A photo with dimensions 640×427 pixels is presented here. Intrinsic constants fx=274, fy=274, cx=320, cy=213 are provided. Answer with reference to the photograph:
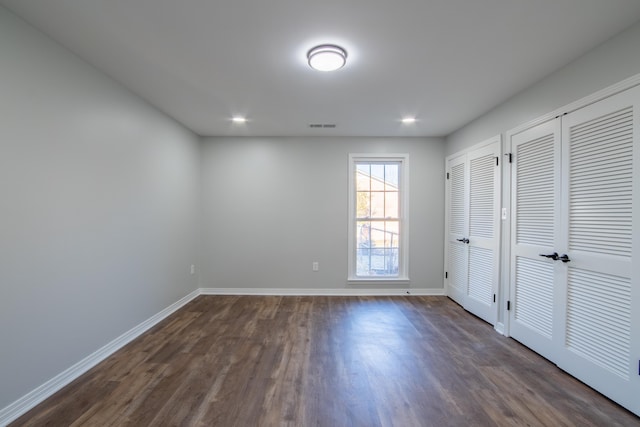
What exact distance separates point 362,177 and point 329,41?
8.54ft

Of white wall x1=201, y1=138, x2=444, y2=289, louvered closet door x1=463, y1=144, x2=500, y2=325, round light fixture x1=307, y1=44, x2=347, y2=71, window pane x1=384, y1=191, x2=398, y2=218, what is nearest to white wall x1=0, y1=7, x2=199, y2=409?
white wall x1=201, y1=138, x2=444, y2=289

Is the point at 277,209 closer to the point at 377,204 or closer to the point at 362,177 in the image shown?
the point at 362,177

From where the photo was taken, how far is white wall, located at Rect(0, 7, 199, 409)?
169 centimetres

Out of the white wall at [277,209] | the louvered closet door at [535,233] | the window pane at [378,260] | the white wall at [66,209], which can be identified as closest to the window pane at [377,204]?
the white wall at [277,209]

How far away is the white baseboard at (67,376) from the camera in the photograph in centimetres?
A: 168

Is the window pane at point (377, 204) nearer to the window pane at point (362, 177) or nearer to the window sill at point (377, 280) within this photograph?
the window pane at point (362, 177)

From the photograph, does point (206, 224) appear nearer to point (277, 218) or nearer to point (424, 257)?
point (277, 218)

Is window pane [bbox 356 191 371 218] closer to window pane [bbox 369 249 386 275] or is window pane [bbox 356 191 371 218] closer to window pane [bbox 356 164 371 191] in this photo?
window pane [bbox 356 164 371 191]

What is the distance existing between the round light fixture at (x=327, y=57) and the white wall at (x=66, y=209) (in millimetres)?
1842

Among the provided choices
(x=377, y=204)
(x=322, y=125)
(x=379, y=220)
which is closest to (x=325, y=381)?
(x=379, y=220)

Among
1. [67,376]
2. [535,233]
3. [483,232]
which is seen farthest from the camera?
[483,232]

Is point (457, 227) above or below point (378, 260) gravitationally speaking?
above

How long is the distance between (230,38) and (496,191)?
3.03 m

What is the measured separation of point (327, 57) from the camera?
6.73 feet
